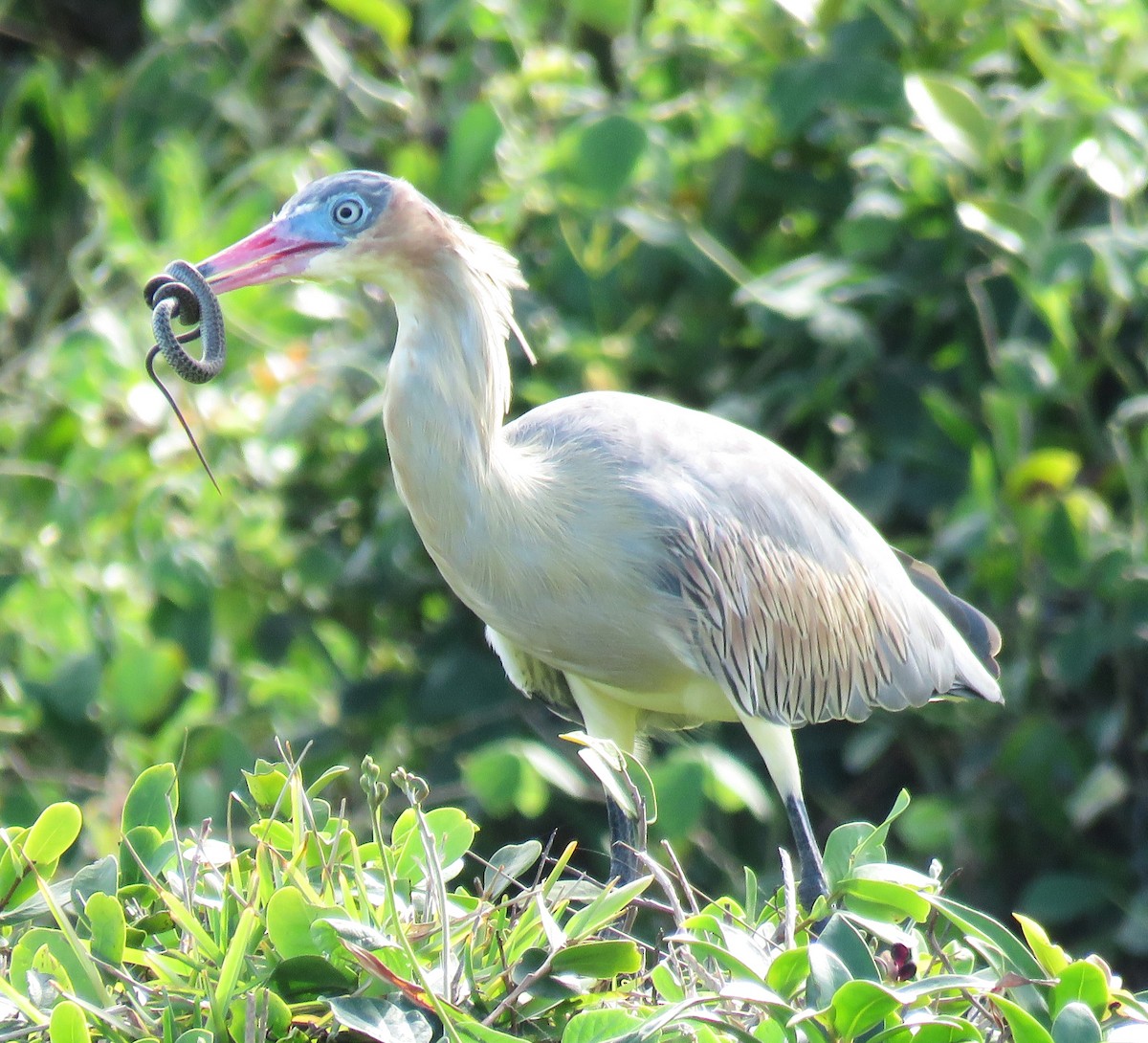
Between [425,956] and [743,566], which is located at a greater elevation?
[425,956]

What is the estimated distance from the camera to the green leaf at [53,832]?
1.99 metres

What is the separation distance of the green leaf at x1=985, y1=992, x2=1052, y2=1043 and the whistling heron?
1.28 metres

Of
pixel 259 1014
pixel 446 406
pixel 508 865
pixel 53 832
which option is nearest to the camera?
pixel 259 1014

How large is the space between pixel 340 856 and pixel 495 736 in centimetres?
288

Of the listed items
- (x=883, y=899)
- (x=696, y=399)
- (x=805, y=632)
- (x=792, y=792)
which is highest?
(x=883, y=899)

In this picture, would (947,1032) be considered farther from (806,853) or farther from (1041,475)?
(1041,475)

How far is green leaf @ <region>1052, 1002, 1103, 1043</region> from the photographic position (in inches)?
70.5

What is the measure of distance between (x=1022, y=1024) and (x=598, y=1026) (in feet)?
1.45

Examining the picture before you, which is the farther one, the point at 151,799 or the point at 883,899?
the point at 151,799

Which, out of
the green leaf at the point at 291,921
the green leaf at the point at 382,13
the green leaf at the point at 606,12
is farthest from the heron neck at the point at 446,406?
the green leaf at the point at 606,12

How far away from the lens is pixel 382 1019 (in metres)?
1.78

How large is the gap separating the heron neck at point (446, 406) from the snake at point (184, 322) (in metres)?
0.33

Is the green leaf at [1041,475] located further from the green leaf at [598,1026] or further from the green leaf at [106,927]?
the green leaf at [106,927]

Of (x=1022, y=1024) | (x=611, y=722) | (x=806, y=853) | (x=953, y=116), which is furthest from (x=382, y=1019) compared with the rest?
(x=953, y=116)
